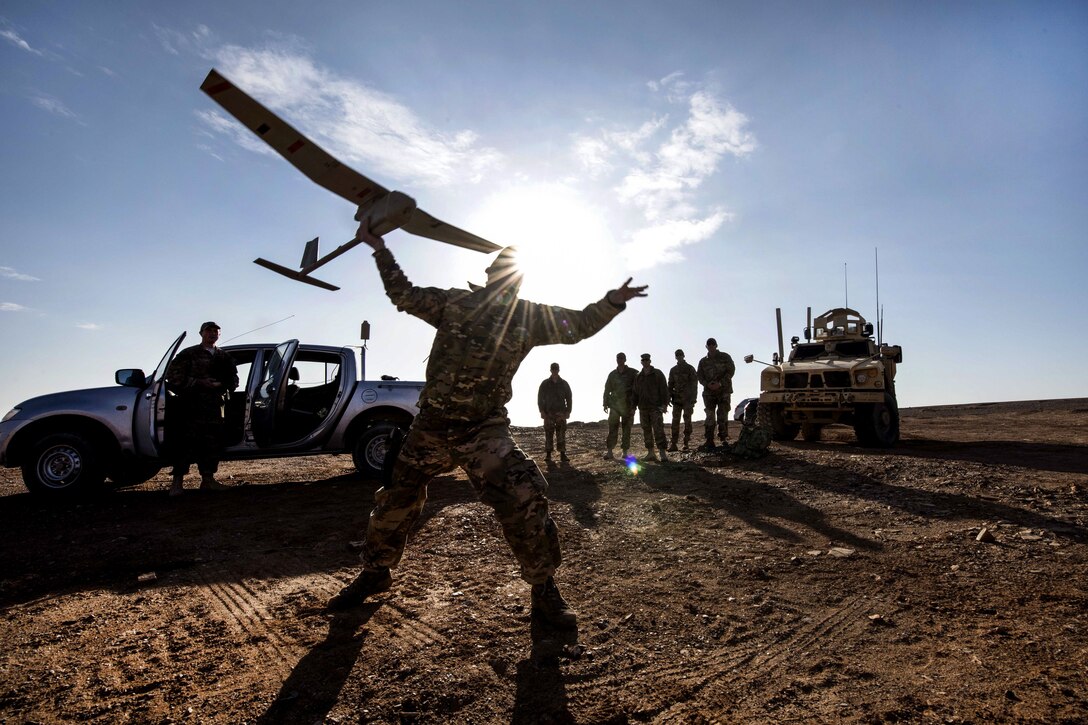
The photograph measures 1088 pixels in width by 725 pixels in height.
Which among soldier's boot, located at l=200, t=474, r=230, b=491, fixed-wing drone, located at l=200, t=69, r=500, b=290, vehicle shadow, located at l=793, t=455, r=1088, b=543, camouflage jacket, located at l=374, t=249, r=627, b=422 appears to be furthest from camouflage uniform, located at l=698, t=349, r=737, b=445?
camouflage jacket, located at l=374, t=249, r=627, b=422

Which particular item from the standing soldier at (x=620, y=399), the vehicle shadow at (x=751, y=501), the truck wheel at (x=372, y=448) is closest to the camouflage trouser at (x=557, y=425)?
the standing soldier at (x=620, y=399)

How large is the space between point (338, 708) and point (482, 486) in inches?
46.5

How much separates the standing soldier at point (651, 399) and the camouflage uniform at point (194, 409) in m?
6.08

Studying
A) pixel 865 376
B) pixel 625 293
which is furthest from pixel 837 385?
pixel 625 293

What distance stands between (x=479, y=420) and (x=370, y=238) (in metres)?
1.22

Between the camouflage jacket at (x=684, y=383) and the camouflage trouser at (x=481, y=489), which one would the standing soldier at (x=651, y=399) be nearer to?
the camouflage jacket at (x=684, y=383)

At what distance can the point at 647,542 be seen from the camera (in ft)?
15.7

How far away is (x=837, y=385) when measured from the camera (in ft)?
36.6

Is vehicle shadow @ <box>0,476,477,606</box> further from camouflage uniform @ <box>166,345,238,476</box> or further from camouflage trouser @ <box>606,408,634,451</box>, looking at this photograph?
camouflage trouser @ <box>606,408,634,451</box>

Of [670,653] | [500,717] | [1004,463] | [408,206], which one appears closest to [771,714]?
[670,653]

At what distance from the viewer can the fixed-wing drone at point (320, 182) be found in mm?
3693

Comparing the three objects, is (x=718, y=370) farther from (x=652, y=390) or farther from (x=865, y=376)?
(x=865, y=376)

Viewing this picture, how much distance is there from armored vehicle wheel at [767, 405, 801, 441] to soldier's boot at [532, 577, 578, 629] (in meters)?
9.66

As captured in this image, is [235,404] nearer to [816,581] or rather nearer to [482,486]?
[482,486]
